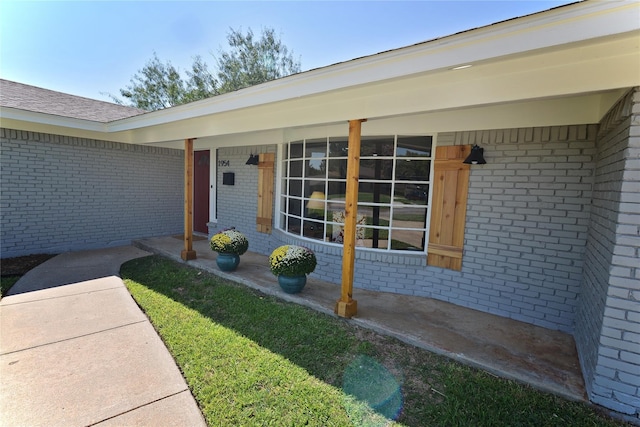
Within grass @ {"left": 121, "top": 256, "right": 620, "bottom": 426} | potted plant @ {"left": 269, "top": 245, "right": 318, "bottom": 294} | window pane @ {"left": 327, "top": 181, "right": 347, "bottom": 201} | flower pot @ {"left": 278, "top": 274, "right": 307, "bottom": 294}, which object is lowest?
grass @ {"left": 121, "top": 256, "right": 620, "bottom": 426}

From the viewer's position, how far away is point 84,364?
2922 mm

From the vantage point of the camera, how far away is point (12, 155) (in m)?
6.13

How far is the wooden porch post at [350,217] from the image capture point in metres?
3.55

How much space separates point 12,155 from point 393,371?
26.2 feet

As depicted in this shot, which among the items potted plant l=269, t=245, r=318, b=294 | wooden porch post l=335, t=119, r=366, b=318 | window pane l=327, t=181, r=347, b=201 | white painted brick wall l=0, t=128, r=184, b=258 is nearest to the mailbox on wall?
white painted brick wall l=0, t=128, r=184, b=258

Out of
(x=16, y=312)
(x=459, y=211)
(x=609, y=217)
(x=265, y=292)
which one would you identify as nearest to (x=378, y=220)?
(x=459, y=211)

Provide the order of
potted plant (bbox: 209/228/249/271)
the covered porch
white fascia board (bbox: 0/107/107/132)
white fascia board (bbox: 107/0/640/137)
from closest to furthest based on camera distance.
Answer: white fascia board (bbox: 107/0/640/137)
the covered porch
potted plant (bbox: 209/228/249/271)
white fascia board (bbox: 0/107/107/132)

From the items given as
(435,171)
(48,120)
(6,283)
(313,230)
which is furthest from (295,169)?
(6,283)

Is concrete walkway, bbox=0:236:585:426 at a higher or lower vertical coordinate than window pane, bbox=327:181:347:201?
lower

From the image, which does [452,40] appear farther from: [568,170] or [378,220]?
[378,220]

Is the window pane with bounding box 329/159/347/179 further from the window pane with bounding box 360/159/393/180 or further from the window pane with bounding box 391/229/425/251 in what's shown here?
the window pane with bounding box 391/229/425/251

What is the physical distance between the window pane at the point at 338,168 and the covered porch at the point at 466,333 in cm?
180

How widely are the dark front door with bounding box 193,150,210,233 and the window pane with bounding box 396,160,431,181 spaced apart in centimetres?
543

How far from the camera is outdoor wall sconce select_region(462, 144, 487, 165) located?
13.0 ft
